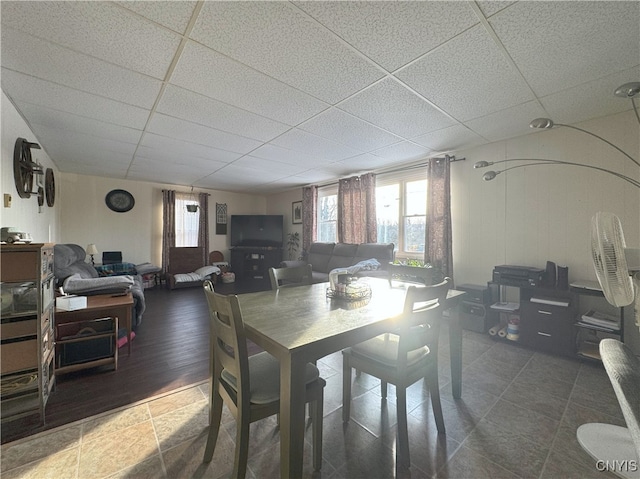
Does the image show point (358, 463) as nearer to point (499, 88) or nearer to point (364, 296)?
point (364, 296)

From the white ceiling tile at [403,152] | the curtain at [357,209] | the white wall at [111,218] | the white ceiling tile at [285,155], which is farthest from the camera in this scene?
the white wall at [111,218]

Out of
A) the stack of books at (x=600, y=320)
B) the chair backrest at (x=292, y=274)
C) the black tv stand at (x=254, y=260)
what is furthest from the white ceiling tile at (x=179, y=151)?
the stack of books at (x=600, y=320)

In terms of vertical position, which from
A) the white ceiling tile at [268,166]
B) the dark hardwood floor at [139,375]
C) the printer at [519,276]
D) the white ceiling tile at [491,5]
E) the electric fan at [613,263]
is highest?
the white ceiling tile at [268,166]

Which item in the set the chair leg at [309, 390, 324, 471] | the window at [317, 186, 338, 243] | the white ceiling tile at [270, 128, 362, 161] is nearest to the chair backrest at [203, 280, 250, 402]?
the chair leg at [309, 390, 324, 471]

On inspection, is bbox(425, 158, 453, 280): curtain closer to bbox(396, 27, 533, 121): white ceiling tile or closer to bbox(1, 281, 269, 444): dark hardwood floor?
bbox(396, 27, 533, 121): white ceiling tile

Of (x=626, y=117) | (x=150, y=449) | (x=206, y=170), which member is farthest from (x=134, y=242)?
(x=626, y=117)

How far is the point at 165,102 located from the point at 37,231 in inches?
98.6

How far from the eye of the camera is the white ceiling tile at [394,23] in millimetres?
1349

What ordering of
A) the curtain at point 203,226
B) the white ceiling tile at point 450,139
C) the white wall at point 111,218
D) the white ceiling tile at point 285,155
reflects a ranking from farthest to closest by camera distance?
1. the curtain at point 203,226
2. the white wall at point 111,218
3. the white ceiling tile at point 285,155
4. the white ceiling tile at point 450,139

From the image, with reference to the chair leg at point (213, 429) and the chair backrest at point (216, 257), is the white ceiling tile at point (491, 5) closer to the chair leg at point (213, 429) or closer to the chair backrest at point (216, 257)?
the chair leg at point (213, 429)

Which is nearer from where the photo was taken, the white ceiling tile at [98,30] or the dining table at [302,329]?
the dining table at [302,329]

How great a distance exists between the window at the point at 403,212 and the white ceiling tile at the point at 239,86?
A: 2.49 meters

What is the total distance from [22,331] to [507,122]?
4.39 m

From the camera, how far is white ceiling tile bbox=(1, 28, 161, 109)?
1.62 meters
